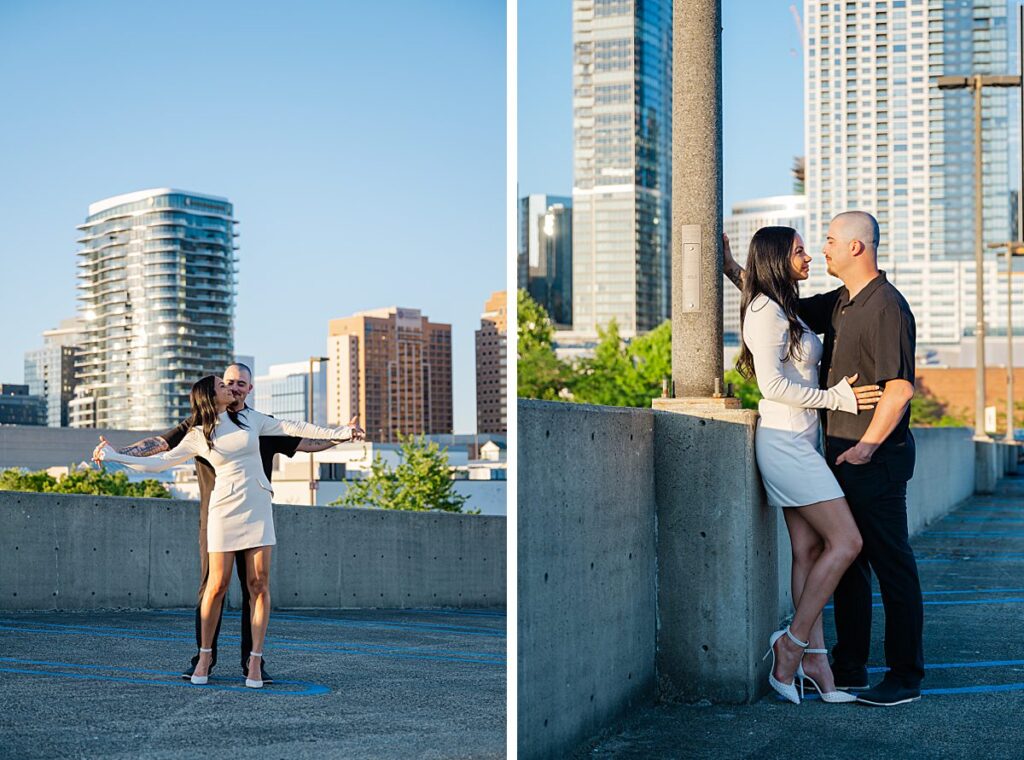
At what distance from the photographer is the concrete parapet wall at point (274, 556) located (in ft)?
45.1

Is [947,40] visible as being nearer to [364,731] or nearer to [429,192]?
[429,192]

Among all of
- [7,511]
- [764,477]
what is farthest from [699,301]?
[7,511]

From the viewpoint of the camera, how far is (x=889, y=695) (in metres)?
5.77

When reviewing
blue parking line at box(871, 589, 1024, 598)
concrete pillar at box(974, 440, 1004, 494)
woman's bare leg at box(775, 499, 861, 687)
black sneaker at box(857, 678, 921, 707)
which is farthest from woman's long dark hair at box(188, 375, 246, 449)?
concrete pillar at box(974, 440, 1004, 494)

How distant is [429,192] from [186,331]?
6167 centimetres

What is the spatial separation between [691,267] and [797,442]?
106 centimetres

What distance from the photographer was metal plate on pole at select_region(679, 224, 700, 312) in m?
6.32

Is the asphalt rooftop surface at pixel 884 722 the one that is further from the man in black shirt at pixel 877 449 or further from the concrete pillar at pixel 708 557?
the man in black shirt at pixel 877 449

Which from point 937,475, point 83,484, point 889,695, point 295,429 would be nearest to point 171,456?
point 295,429

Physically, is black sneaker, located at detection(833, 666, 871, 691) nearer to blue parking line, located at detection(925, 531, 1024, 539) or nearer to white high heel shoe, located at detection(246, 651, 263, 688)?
white high heel shoe, located at detection(246, 651, 263, 688)

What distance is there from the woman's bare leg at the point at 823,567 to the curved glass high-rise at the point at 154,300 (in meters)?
166

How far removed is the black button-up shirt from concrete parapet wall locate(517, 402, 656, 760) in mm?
886

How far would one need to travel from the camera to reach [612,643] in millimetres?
5273

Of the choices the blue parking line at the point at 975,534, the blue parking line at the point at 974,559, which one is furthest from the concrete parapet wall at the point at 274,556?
the blue parking line at the point at 974,559
